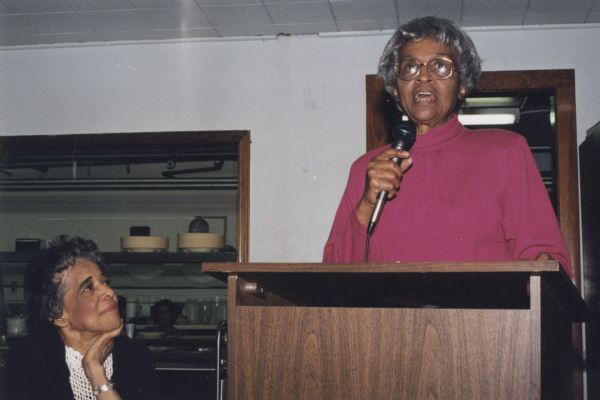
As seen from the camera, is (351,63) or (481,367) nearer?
(481,367)

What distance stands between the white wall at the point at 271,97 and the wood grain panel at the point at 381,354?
9.79 feet

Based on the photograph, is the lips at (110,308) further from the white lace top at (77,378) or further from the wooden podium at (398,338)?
the wooden podium at (398,338)

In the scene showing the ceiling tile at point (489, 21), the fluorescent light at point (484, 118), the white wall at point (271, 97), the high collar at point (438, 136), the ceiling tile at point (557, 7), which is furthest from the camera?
the fluorescent light at point (484, 118)

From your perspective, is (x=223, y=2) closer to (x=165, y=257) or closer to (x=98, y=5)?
(x=98, y=5)

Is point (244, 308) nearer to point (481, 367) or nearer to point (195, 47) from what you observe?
point (481, 367)

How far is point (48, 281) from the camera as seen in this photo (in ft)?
Answer: 7.49

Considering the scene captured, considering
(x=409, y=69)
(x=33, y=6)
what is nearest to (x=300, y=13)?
(x=33, y=6)

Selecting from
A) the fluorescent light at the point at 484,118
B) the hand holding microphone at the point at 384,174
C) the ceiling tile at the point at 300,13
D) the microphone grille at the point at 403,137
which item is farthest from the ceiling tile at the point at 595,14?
the hand holding microphone at the point at 384,174

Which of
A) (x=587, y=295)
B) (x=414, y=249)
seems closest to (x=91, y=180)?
(x=587, y=295)

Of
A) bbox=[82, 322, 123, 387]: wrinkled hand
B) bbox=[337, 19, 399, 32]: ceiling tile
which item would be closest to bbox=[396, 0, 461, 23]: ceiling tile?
bbox=[337, 19, 399, 32]: ceiling tile

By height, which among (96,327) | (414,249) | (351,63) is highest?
(351,63)

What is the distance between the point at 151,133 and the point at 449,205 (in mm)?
3027

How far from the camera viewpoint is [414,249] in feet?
5.46

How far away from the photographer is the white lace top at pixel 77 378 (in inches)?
85.0
